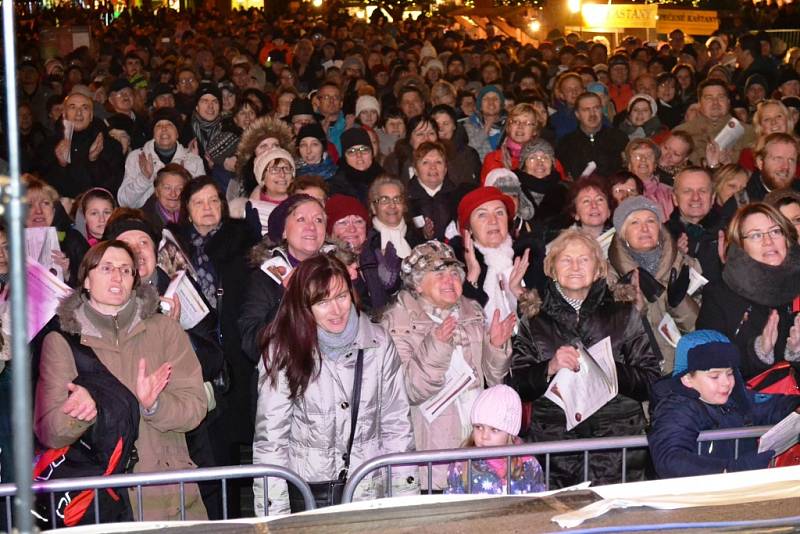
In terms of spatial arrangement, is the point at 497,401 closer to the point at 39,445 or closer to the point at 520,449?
the point at 520,449

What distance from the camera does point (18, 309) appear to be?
7.63 ft

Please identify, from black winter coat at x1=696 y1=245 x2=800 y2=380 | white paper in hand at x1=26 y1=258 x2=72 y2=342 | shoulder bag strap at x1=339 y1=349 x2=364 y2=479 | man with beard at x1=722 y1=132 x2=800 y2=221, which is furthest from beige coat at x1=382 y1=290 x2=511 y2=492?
man with beard at x1=722 y1=132 x2=800 y2=221

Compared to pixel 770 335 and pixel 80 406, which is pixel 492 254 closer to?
pixel 770 335

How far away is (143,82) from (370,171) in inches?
326

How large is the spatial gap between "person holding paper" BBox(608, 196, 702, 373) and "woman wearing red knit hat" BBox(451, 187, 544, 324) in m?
0.54

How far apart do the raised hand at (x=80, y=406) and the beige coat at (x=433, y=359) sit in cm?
168

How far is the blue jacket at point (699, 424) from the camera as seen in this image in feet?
15.3

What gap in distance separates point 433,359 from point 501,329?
445mm

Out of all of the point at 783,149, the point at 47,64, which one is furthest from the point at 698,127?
the point at 47,64

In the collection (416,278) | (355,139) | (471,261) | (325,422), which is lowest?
(325,422)

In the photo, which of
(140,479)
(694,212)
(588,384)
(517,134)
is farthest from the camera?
(517,134)

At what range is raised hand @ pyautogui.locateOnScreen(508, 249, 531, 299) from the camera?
23.5 ft

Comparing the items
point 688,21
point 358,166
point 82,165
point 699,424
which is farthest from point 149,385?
point 688,21

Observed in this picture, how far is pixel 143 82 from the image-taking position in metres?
17.3
